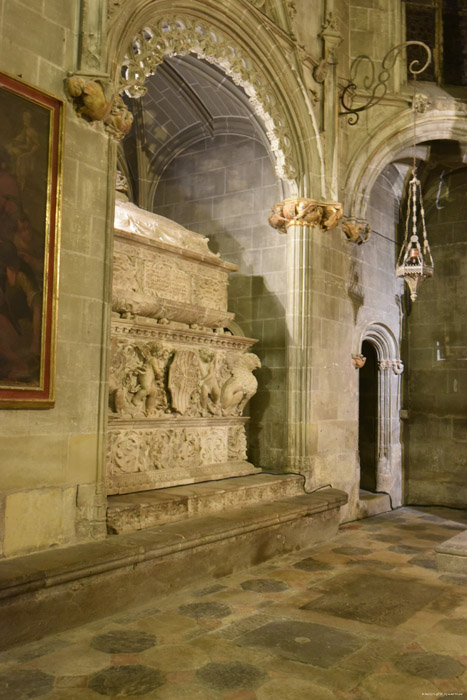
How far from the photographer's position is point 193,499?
557 centimetres

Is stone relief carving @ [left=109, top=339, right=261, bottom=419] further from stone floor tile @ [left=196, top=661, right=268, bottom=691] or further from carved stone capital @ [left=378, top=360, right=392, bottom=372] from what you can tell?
carved stone capital @ [left=378, top=360, right=392, bottom=372]

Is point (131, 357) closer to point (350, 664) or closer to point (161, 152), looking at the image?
point (350, 664)

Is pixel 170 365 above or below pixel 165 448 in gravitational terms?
above

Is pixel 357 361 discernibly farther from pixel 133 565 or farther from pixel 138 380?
pixel 133 565

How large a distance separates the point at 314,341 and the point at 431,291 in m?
4.08

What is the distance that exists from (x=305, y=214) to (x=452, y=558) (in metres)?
3.93

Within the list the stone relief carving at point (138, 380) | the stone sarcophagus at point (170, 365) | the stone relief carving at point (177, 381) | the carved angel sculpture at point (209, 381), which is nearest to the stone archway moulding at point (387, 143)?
the stone sarcophagus at point (170, 365)

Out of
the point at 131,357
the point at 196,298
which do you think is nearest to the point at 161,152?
the point at 196,298

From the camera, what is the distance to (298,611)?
15.0ft

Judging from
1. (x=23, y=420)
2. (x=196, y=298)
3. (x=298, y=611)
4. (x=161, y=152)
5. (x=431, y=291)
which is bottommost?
(x=298, y=611)

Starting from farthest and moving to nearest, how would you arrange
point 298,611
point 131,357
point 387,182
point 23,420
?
point 387,182, point 131,357, point 298,611, point 23,420

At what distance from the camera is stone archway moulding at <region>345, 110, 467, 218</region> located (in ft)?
27.4

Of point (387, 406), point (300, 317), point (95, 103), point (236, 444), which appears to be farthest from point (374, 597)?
point (387, 406)

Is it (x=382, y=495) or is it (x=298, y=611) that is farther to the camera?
(x=382, y=495)
